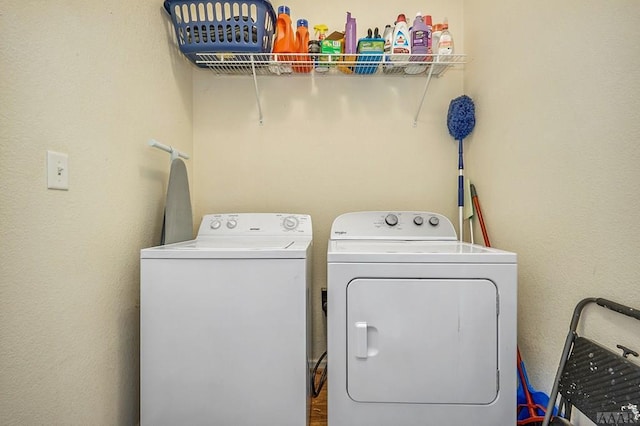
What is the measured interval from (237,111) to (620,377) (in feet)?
6.74

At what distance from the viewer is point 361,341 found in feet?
3.71

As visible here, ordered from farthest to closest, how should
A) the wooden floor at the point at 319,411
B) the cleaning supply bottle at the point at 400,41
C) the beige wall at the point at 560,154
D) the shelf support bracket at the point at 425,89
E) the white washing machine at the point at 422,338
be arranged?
the shelf support bracket at the point at 425,89 < the cleaning supply bottle at the point at 400,41 < the wooden floor at the point at 319,411 < the white washing machine at the point at 422,338 < the beige wall at the point at 560,154

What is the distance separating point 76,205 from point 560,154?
1699mm

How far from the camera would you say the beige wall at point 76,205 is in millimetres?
835

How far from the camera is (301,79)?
200 cm

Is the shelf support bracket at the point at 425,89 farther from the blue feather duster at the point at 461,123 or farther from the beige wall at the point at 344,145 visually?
the blue feather duster at the point at 461,123

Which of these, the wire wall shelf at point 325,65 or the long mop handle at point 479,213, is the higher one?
the wire wall shelf at point 325,65

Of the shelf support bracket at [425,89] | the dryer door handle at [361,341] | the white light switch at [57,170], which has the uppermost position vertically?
the shelf support bracket at [425,89]

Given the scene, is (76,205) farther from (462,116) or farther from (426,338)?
(462,116)

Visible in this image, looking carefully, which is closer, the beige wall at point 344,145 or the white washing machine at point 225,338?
the white washing machine at point 225,338

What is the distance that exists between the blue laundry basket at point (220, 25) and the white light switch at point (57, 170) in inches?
38.3

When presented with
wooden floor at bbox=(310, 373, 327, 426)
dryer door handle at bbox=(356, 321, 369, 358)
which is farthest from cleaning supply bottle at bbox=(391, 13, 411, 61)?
wooden floor at bbox=(310, 373, 327, 426)

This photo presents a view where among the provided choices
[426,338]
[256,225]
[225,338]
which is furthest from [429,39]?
[225,338]

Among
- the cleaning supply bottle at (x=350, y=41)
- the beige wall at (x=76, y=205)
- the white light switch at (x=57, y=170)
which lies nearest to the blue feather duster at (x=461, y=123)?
the cleaning supply bottle at (x=350, y=41)
